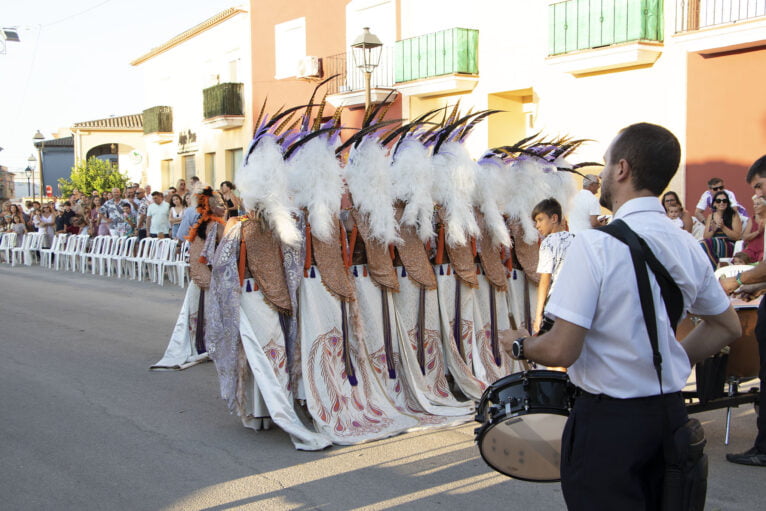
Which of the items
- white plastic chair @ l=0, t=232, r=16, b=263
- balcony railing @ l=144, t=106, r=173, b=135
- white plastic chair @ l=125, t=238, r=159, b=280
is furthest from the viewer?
balcony railing @ l=144, t=106, r=173, b=135

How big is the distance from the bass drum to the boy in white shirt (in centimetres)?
297

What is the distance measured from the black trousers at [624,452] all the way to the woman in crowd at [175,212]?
14031mm

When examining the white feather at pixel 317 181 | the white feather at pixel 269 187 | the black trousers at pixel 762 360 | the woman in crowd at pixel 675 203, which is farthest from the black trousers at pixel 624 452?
the woman in crowd at pixel 675 203

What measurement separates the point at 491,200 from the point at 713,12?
7916mm

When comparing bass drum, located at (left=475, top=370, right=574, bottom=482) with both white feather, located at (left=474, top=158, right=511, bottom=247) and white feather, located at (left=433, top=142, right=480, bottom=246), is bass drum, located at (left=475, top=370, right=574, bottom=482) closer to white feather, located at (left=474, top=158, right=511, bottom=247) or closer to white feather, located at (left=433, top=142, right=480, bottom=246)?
white feather, located at (left=433, top=142, right=480, bottom=246)

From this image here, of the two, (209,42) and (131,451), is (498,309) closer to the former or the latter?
(131,451)

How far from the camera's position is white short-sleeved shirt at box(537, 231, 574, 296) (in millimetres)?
6043

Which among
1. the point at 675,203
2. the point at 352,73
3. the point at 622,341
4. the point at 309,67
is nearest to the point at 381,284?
the point at 622,341

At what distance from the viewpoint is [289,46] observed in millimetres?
22953

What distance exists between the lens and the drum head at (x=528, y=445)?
2.92 metres

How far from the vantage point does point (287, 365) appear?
223 inches

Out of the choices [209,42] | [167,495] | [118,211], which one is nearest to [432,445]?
[167,495]

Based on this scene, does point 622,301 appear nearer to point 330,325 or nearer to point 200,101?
point 330,325

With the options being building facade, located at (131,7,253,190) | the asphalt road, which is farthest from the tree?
the asphalt road
